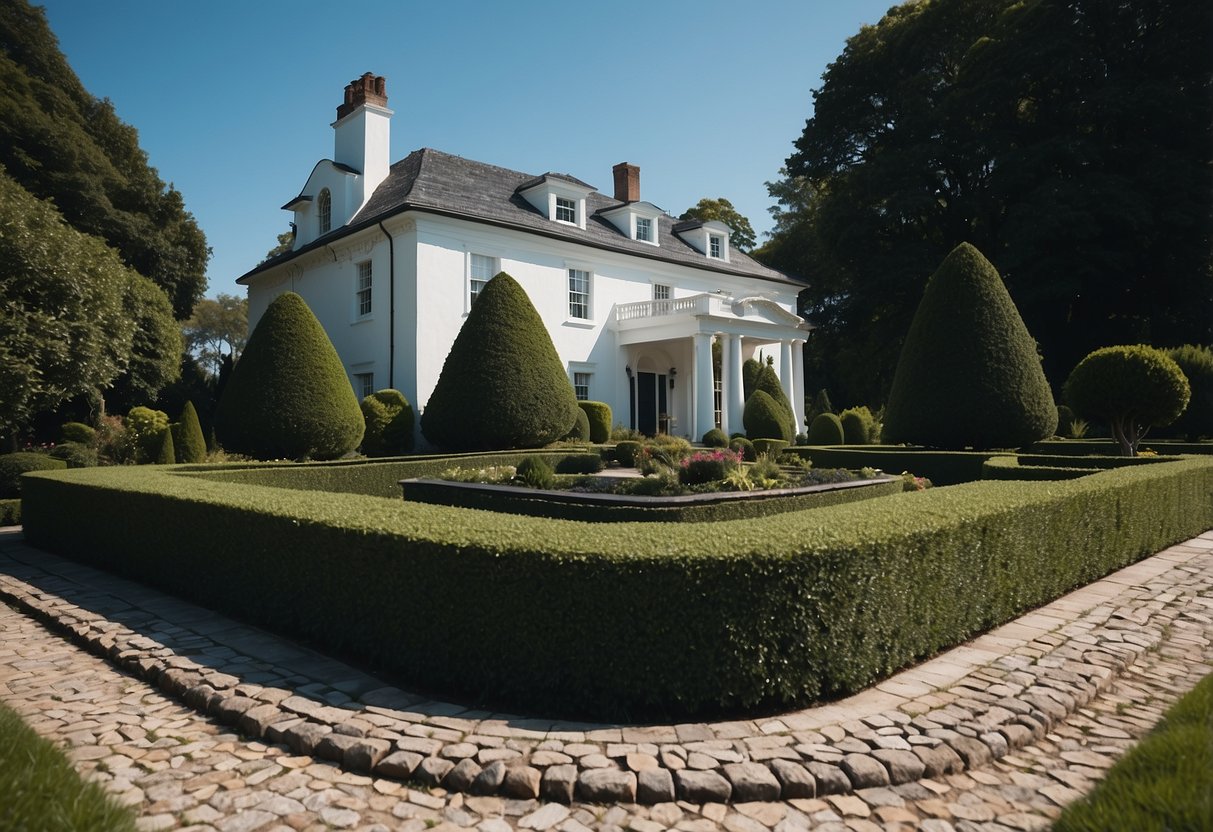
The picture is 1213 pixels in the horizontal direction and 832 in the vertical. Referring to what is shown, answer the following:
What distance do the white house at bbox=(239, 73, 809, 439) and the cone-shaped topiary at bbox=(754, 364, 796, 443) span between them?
1343 mm

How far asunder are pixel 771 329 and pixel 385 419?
15.9 meters

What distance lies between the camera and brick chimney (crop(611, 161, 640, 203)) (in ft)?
108

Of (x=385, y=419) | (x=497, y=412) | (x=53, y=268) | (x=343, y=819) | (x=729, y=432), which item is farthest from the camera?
(x=729, y=432)

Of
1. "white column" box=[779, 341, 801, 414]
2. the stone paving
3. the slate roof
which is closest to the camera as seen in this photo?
the stone paving

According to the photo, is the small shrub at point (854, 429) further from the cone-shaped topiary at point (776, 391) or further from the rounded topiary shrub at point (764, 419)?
the rounded topiary shrub at point (764, 419)

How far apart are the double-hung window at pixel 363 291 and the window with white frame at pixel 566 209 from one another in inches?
288

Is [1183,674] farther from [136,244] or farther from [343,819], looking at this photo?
[136,244]

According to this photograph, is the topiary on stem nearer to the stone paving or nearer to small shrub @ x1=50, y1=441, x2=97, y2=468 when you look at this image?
the stone paving

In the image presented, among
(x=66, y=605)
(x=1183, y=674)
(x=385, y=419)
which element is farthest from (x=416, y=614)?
(x=385, y=419)

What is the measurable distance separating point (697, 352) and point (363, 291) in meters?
11.9

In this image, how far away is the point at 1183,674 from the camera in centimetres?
492

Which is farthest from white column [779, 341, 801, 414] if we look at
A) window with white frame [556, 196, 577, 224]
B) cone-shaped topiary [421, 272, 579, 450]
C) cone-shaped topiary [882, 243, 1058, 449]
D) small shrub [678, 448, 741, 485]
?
small shrub [678, 448, 741, 485]

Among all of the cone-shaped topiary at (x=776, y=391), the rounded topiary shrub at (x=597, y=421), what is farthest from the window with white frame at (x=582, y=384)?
the cone-shaped topiary at (x=776, y=391)

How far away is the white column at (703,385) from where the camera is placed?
26.6 m
